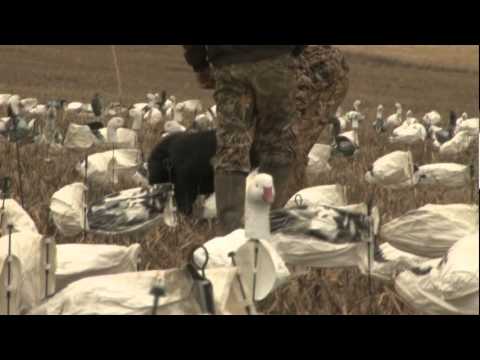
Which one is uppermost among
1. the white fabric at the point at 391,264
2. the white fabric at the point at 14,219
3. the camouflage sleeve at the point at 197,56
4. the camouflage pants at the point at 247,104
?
the camouflage sleeve at the point at 197,56

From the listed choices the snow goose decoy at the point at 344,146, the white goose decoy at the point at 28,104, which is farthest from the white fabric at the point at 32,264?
the white goose decoy at the point at 28,104

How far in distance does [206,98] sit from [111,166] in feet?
41.7

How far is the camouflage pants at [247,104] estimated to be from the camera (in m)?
4.44

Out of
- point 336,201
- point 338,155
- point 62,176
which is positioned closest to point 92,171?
point 62,176

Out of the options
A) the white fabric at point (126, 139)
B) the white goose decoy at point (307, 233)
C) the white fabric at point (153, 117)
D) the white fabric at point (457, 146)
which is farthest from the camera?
the white fabric at point (153, 117)

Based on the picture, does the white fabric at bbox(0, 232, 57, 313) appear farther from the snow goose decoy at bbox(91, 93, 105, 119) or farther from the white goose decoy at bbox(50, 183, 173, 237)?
the snow goose decoy at bbox(91, 93, 105, 119)

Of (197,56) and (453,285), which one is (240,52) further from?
(453,285)

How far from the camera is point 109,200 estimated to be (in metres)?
4.59

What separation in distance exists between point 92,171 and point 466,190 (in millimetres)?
2349

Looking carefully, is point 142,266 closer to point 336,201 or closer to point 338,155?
point 336,201

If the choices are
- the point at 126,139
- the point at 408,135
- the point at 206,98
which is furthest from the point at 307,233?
the point at 206,98

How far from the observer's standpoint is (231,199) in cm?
456

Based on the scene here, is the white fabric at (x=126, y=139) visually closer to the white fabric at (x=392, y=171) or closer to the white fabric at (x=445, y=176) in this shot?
the white fabric at (x=392, y=171)

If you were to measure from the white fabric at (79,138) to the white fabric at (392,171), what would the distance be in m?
2.38
